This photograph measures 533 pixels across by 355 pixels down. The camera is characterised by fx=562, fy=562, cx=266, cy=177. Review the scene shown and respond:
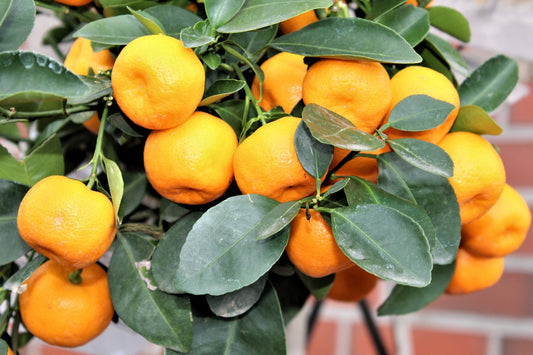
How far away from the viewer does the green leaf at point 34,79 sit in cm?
39

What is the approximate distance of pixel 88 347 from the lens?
725 mm

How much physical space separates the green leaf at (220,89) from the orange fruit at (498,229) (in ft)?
0.88

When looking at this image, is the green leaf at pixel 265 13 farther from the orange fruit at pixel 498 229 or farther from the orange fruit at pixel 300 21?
the orange fruit at pixel 498 229

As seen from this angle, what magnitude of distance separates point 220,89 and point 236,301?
176 millimetres

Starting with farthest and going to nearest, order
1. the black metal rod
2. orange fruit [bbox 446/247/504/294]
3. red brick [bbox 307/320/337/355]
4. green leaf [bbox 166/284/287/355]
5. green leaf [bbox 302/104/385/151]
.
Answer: red brick [bbox 307/320/337/355], the black metal rod, orange fruit [bbox 446/247/504/294], green leaf [bbox 166/284/287/355], green leaf [bbox 302/104/385/151]

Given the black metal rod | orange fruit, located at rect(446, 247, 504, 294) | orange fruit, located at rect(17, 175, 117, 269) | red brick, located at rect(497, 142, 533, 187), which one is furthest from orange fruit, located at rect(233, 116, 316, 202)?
red brick, located at rect(497, 142, 533, 187)

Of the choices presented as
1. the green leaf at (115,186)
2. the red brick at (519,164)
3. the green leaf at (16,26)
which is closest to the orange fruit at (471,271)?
the green leaf at (115,186)

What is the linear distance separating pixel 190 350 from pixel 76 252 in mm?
128

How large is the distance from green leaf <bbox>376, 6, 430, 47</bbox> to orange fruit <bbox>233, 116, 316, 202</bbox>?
0.44 feet

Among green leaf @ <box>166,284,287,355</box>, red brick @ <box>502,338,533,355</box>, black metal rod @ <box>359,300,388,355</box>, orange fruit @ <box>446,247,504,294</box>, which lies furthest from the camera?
red brick @ <box>502,338,533,355</box>

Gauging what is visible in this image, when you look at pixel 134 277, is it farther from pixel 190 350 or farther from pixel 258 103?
pixel 258 103

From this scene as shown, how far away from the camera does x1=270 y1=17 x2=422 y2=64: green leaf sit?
0.42 m

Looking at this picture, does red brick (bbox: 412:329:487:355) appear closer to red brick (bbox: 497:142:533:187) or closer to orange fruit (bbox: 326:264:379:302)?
red brick (bbox: 497:142:533:187)

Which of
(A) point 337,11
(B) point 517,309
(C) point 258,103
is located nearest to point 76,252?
(C) point 258,103
